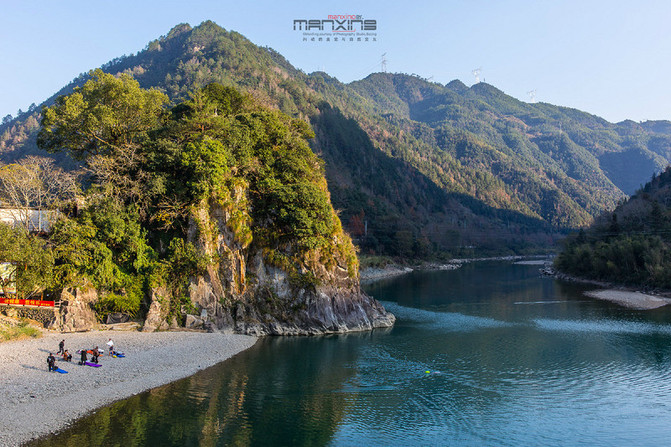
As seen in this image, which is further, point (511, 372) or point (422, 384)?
point (511, 372)

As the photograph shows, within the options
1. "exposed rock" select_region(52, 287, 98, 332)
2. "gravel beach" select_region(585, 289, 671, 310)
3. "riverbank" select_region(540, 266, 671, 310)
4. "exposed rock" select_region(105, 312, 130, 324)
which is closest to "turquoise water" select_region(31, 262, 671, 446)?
"exposed rock" select_region(105, 312, 130, 324)

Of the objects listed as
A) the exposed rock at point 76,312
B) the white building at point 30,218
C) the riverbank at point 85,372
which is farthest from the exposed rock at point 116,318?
the white building at point 30,218

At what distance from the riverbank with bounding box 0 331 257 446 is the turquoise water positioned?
4.18 ft

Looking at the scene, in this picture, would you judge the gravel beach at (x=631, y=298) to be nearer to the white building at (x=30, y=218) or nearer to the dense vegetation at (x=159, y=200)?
the dense vegetation at (x=159, y=200)

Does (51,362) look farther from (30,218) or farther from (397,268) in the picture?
(397,268)

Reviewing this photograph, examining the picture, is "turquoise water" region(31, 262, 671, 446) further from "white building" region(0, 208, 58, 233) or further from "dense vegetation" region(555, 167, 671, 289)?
"dense vegetation" region(555, 167, 671, 289)

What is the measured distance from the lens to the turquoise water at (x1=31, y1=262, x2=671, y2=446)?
2367cm

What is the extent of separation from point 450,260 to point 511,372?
115550mm

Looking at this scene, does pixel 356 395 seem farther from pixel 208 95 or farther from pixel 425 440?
pixel 208 95

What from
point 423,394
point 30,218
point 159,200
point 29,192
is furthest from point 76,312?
point 423,394

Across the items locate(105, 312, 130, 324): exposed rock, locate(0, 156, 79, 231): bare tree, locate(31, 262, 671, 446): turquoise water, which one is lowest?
locate(31, 262, 671, 446): turquoise water

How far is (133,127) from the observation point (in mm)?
48594

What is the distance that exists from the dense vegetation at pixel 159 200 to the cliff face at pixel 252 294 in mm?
568

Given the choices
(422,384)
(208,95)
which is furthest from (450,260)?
(422,384)
